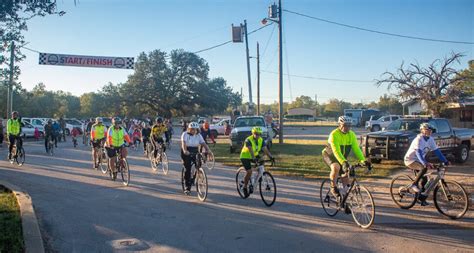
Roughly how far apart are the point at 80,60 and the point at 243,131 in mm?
9848

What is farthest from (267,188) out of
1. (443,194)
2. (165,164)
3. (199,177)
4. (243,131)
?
(243,131)

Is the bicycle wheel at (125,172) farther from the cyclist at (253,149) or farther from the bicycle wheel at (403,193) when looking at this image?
the bicycle wheel at (403,193)

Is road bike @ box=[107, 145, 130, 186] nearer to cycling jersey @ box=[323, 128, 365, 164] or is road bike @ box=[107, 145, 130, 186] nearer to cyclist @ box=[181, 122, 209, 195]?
cyclist @ box=[181, 122, 209, 195]

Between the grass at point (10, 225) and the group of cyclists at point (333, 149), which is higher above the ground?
the group of cyclists at point (333, 149)

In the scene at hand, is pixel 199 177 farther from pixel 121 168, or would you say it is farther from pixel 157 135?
pixel 157 135

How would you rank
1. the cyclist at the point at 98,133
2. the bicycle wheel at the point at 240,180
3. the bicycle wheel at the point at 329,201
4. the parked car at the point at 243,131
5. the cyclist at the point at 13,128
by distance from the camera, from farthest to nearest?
the parked car at the point at 243,131, the cyclist at the point at 13,128, the cyclist at the point at 98,133, the bicycle wheel at the point at 240,180, the bicycle wheel at the point at 329,201

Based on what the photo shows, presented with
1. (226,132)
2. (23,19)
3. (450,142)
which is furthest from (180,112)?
(23,19)

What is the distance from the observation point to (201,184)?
10.0 meters

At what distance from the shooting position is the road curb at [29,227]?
603cm

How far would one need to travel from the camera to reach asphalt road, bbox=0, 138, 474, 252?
6.45 m

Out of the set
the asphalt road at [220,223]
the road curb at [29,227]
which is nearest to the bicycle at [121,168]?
the asphalt road at [220,223]

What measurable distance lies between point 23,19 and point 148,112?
63284 mm

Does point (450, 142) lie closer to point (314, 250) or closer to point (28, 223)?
point (314, 250)

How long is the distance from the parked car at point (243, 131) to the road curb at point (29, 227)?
12906 mm
